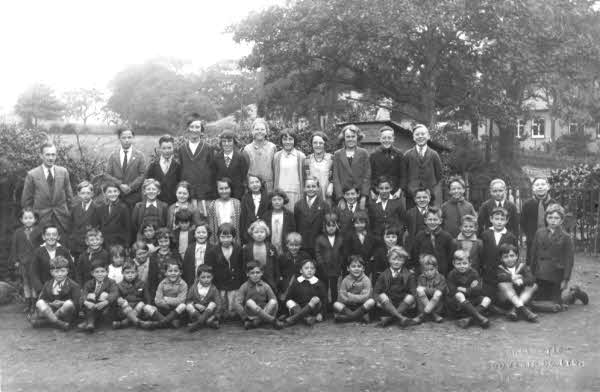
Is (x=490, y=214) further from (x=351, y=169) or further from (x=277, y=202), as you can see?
(x=277, y=202)

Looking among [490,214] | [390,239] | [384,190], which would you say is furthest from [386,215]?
[490,214]

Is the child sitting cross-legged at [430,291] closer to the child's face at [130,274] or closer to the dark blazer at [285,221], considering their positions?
the dark blazer at [285,221]

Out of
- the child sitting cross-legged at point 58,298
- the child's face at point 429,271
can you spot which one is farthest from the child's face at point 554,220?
the child sitting cross-legged at point 58,298

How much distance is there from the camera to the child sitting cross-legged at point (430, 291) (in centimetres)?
665

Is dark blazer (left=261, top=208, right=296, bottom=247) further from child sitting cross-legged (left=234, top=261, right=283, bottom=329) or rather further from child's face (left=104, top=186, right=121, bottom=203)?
child's face (left=104, top=186, right=121, bottom=203)

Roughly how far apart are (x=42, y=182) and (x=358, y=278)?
4.13 metres

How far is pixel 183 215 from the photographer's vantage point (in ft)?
24.0

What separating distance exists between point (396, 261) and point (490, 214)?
1.59 m

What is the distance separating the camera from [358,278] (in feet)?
22.7

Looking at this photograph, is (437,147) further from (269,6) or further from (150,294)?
(269,6)

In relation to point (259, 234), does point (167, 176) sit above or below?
above

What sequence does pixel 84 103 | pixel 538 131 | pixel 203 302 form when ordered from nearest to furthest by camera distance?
pixel 203 302, pixel 538 131, pixel 84 103

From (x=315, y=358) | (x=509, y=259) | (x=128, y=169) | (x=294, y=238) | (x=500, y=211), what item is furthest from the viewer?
(x=128, y=169)

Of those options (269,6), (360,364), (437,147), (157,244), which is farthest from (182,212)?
(269,6)
